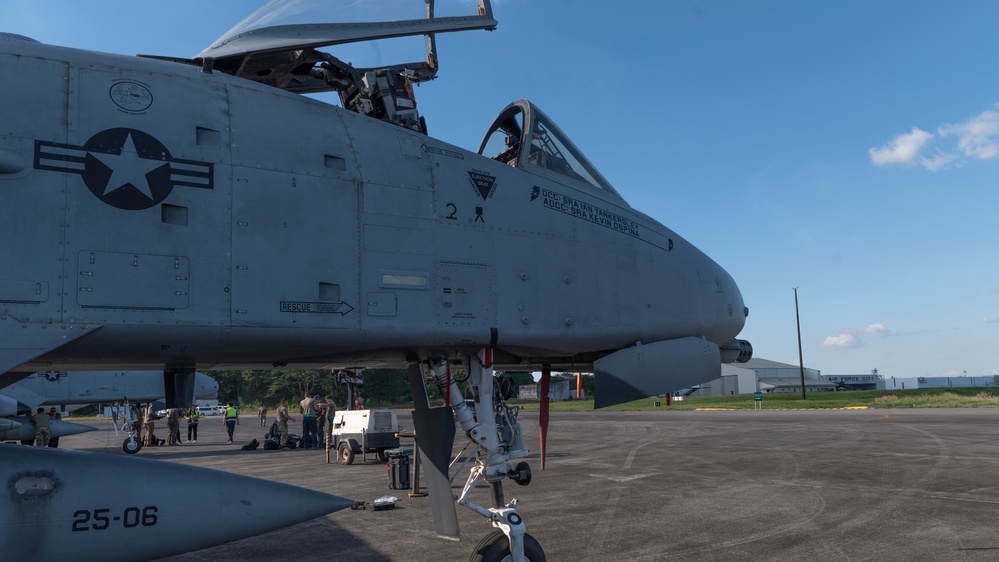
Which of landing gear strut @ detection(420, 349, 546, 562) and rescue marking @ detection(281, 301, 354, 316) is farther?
landing gear strut @ detection(420, 349, 546, 562)

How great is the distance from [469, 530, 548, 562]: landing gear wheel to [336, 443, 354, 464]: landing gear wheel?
14508 millimetres

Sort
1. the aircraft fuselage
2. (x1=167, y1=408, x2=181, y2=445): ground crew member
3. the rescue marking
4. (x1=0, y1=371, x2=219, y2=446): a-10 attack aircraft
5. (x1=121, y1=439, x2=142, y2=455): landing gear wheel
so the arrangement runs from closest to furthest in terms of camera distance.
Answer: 1. the aircraft fuselage
2. the rescue marking
3. (x1=121, y1=439, x2=142, y2=455): landing gear wheel
4. (x1=0, y1=371, x2=219, y2=446): a-10 attack aircraft
5. (x1=167, y1=408, x2=181, y2=445): ground crew member

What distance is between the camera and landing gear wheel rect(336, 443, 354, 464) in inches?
781

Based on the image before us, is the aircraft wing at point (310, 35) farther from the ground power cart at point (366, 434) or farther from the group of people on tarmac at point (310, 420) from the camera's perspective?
the group of people on tarmac at point (310, 420)

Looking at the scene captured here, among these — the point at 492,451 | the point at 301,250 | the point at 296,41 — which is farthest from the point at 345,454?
the point at 296,41

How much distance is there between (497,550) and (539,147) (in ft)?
13.2

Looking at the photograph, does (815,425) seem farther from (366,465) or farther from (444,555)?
(444,555)

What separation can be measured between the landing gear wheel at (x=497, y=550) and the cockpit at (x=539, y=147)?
3.59 m

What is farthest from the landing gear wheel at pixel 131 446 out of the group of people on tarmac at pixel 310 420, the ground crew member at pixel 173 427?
the group of people on tarmac at pixel 310 420

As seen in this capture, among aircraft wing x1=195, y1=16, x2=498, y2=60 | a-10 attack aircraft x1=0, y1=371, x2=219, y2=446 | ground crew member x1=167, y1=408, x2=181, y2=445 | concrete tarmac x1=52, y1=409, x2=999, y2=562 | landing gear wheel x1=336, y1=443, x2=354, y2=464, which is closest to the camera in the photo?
aircraft wing x1=195, y1=16, x2=498, y2=60

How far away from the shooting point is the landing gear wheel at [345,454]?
19.8 meters

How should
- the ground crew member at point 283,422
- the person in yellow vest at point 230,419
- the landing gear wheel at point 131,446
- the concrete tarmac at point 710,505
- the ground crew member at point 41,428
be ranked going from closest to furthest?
Result: the concrete tarmac at point 710,505, the ground crew member at point 41,428, the landing gear wheel at point 131,446, the ground crew member at point 283,422, the person in yellow vest at point 230,419

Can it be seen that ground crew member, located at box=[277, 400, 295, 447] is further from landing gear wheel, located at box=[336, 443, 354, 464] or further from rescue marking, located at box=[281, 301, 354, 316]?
rescue marking, located at box=[281, 301, 354, 316]

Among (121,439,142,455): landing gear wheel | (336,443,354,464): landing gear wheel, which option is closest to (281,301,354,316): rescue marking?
(336,443,354,464): landing gear wheel
